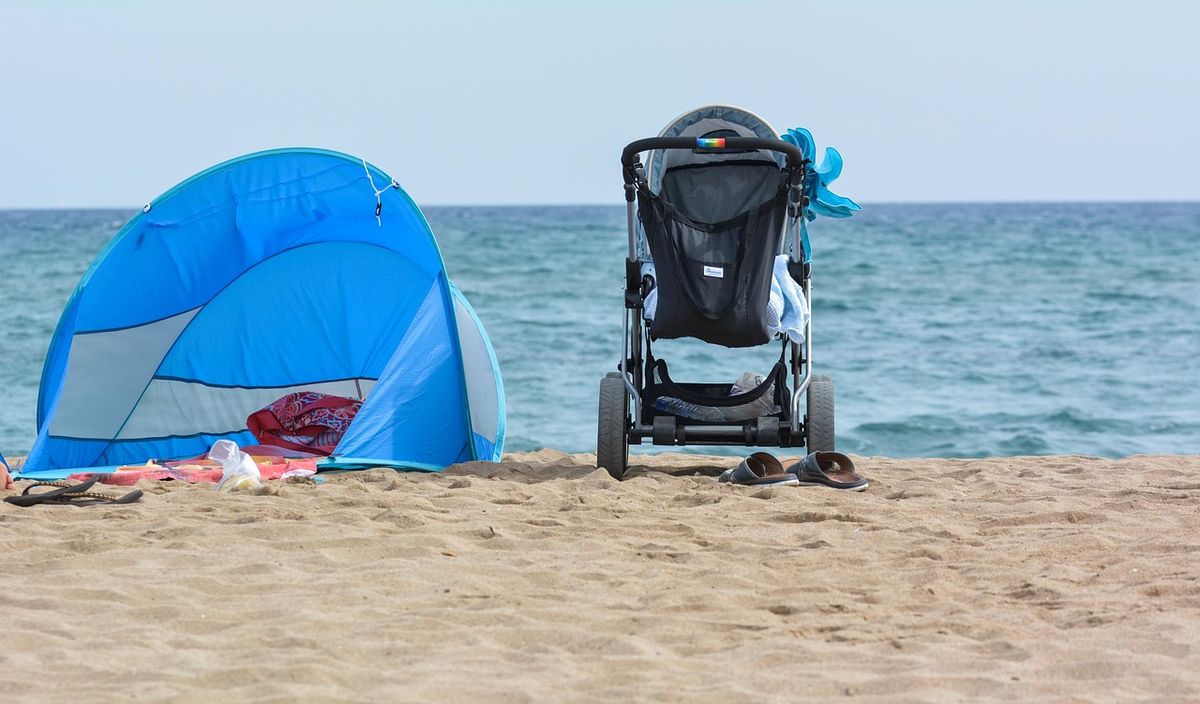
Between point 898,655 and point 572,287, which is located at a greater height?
point 898,655

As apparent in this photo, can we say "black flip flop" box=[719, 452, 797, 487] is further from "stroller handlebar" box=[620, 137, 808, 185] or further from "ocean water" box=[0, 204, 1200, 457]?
"ocean water" box=[0, 204, 1200, 457]

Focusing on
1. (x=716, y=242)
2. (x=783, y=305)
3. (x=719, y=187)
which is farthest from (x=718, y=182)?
(x=783, y=305)

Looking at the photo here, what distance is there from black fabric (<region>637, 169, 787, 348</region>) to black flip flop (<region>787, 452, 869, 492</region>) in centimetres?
57

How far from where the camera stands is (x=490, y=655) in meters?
3.24

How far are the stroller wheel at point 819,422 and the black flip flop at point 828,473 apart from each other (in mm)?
101

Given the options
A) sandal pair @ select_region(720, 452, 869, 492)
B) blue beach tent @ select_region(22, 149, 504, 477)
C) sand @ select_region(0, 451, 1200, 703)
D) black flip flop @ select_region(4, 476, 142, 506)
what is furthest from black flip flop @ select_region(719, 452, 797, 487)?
black flip flop @ select_region(4, 476, 142, 506)

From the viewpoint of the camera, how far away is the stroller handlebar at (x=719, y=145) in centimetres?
543

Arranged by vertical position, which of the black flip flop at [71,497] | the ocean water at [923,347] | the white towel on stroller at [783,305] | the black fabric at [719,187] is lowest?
the ocean water at [923,347]

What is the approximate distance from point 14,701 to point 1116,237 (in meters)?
36.7

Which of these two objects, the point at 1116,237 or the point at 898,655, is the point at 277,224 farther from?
the point at 1116,237

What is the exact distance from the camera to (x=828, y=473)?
557 centimetres

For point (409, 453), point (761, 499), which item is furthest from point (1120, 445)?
point (409, 453)

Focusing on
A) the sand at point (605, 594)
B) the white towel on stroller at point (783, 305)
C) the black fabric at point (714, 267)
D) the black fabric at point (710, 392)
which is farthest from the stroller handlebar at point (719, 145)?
the sand at point (605, 594)

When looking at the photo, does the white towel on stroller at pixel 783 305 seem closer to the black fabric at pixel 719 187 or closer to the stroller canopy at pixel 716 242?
the stroller canopy at pixel 716 242
